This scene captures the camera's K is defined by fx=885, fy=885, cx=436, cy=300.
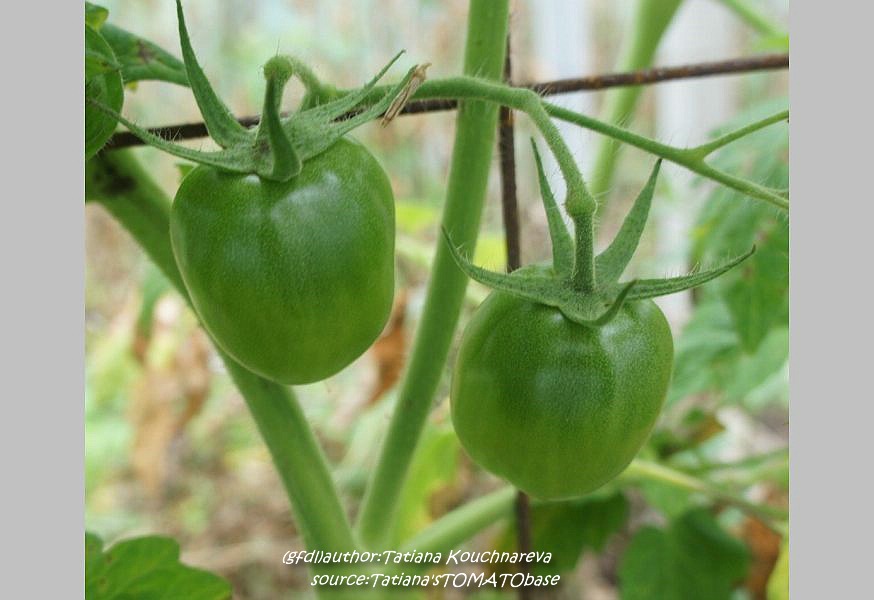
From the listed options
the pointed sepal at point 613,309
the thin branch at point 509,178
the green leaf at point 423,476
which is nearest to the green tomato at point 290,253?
the pointed sepal at point 613,309

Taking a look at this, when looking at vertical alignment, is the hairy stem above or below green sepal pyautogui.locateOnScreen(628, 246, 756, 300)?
above

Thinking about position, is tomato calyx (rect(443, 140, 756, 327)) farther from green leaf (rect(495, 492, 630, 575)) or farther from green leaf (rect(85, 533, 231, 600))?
green leaf (rect(495, 492, 630, 575))

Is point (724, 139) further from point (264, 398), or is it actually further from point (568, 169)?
point (264, 398)

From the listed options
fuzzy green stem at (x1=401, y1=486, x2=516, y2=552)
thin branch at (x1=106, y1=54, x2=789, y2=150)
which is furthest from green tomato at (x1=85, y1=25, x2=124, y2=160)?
fuzzy green stem at (x1=401, y1=486, x2=516, y2=552)

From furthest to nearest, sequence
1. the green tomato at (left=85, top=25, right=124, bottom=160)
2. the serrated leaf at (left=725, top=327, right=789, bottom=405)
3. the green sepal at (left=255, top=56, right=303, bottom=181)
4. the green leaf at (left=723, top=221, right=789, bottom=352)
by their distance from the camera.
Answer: the serrated leaf at (left=725, top=327, right=789, bottom=405) < the green leaf at (left=723, top=221, right=789, bottom=352) < the green tomato at (left=85, top=25, right=124, bottom=160) < the green sepal at (left=255, top=56, right=303, bottom=181)

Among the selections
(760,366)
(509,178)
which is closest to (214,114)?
(509,178)

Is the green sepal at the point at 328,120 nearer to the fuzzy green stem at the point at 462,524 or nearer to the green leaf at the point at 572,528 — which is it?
the fuzzy green stem at the point at 462,524

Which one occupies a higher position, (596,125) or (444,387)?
(596,125)
